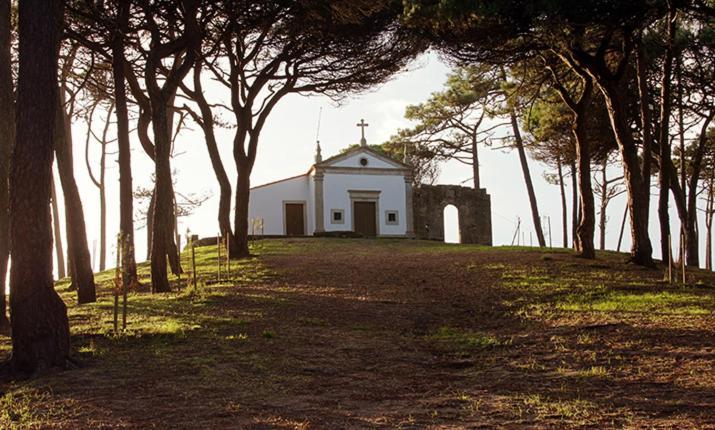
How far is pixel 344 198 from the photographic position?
34875 mm

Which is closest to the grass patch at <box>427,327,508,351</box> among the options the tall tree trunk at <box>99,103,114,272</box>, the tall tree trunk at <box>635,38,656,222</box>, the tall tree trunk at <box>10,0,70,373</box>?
the tall tree trunk at <box>10,0,70,373</box>

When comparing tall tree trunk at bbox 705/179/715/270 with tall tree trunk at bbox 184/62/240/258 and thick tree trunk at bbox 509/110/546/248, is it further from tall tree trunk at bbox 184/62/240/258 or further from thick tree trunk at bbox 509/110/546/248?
tall tree trunk at bbox 184/62/240/258

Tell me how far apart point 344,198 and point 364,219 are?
1.40m

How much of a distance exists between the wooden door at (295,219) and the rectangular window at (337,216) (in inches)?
60.2

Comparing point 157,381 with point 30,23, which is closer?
point 157,381

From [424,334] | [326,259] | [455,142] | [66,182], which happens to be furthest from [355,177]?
[424,334]

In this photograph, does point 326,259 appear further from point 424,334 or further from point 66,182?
point 424,334

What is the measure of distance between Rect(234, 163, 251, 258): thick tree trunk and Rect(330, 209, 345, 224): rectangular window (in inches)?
607

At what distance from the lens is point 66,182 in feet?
40.6

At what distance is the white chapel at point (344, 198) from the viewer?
1359 inches

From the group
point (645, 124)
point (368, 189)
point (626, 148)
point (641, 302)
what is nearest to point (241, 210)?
point (626, 148)

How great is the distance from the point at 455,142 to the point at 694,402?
1130 inches

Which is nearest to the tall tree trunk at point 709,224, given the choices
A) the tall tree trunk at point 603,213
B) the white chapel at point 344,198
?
the tall tree trunk at point 603,213

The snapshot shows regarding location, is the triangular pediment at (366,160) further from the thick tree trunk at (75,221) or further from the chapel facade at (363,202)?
the thick tree trunk at (75,221)
